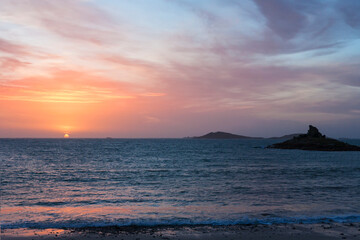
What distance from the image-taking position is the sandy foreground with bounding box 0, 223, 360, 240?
43.5 ft

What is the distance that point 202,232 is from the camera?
1398 centimetres

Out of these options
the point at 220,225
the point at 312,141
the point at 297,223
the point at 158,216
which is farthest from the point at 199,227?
the point at 312,141

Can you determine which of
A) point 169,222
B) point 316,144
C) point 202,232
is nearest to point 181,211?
point 169,222

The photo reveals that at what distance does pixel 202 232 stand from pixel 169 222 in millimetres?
2411

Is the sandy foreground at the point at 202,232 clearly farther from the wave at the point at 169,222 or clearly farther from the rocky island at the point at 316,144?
the rocky island at the point at 316,144

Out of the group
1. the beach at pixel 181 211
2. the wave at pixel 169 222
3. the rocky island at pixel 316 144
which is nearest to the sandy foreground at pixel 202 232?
the beach at pixel 181 211

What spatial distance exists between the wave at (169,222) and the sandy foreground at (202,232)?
0.60 meters

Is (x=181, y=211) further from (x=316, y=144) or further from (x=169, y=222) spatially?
(x=316, y=144)

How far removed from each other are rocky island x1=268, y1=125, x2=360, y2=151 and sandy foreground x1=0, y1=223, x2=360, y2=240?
340 ft

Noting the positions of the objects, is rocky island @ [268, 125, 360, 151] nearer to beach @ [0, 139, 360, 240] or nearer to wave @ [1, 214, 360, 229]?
beach @ [0, 139, 360, 240]

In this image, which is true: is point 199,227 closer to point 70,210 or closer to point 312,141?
point 70,210

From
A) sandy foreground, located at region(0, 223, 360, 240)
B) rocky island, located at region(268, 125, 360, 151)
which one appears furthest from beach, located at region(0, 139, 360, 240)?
rocky island, located at region(268, 125, 360, 151)

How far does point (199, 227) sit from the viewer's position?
14844mm

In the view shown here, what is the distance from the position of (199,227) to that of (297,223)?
534 centimetres
